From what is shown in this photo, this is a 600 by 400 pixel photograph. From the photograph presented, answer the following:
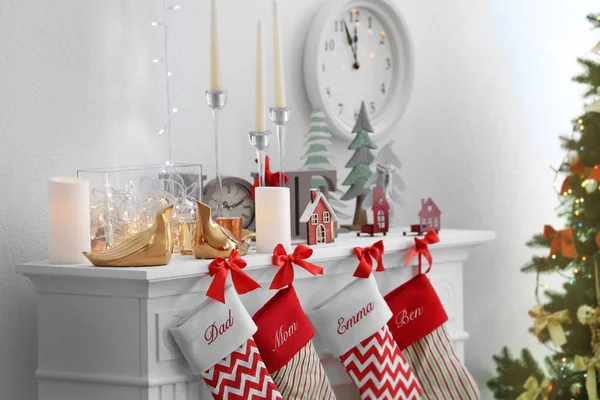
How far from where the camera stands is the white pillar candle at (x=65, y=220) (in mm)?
1657

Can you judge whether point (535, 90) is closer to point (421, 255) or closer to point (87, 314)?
point (421, 255)

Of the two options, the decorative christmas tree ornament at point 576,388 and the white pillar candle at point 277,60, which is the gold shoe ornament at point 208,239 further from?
the decorative christmas tree ornament at point 576,388

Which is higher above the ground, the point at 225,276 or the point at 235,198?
the point at 235,198

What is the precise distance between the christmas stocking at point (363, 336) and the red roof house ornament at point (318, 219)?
13 cm

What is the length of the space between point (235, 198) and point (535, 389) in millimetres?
1088

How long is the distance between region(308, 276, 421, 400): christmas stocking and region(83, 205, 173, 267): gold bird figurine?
0.47 meters

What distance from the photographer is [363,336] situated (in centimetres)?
194

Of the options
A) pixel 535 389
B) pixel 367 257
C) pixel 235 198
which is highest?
pixel 235 198

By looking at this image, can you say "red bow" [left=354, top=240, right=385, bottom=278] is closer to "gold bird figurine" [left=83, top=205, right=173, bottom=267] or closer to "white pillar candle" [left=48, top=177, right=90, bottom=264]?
"gold bird figurine" [left=83, top=205, right=173, bottom=267]

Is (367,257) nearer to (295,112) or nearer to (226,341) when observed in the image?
(226,341)

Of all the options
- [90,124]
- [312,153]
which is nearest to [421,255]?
[312,153]

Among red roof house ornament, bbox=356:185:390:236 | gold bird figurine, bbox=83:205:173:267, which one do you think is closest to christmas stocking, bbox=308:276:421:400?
red roof house ornament, bbox=356:185:390:236

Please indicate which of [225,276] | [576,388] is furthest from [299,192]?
[576,388]

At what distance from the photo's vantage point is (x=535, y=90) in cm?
306
